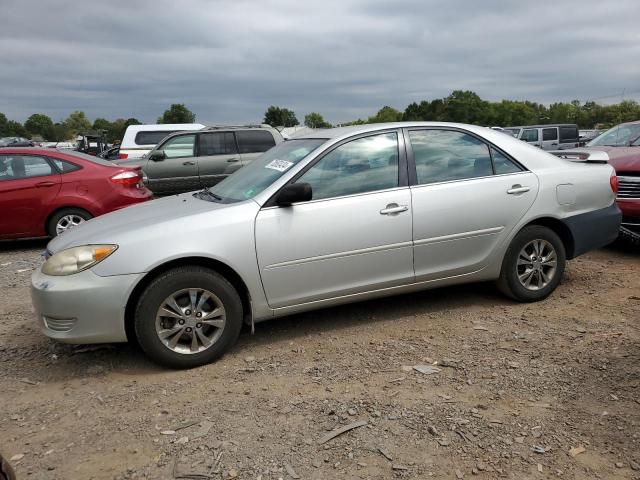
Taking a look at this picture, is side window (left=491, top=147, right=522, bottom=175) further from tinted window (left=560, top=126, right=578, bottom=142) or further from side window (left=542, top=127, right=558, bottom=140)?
tinted window (left=560, top=126, right=578, bottom=142)

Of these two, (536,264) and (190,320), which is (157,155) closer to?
(190,320)

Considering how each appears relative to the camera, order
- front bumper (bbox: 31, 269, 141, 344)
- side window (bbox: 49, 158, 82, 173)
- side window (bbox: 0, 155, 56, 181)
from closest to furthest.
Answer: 1. front bumper (bbox: 31, 269, 141, 344)
2. side window (bbox: 0, 155, 56, 181)
3. side window (bbox: 49, 158, 82, 173)

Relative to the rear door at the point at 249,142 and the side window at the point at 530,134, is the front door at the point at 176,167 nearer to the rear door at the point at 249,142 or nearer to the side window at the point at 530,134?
the rear door at the point at 249,142

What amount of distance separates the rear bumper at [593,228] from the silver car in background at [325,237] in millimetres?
14

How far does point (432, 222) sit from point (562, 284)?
6.15ft

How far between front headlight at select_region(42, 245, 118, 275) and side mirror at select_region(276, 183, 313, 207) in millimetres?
1177

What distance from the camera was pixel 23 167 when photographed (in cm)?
774

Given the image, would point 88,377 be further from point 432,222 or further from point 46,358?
point 432,222

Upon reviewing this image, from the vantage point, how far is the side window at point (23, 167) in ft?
25.2

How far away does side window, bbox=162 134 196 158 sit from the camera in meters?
12.0

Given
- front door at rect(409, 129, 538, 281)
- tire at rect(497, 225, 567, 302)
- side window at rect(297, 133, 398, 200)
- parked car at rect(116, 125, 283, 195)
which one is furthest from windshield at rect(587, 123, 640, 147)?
parked car at rect(116, 125, 283, 195)

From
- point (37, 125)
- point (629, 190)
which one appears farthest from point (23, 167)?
point (37, 125)

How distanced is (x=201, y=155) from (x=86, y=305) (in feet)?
29.0

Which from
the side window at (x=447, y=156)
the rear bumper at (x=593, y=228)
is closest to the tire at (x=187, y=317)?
the side window at (x=447, y=156)
